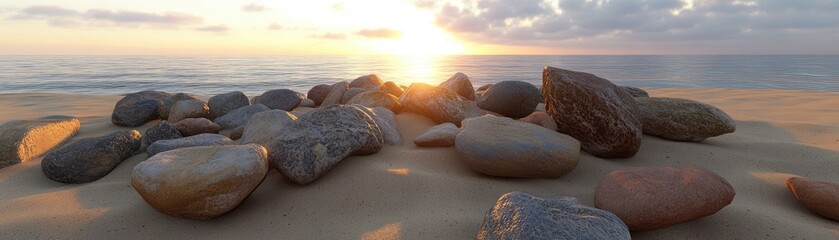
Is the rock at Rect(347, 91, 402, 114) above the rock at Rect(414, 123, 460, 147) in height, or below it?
above

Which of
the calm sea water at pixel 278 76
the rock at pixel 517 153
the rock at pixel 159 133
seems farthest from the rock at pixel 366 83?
the calm sea water at pixel 278 76

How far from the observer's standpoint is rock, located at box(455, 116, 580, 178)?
8.73ft

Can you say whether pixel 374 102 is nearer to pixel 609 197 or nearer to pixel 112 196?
pixel 112 196

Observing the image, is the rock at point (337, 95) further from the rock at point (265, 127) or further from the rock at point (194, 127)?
the rock at point (265, 127)

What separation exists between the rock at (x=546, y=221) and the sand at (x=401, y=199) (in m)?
0.27

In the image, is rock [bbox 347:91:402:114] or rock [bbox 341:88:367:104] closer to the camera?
rock [bbox 347:91:402:114]

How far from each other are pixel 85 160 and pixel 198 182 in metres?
1.51

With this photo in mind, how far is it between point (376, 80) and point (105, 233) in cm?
551

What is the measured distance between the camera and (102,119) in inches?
214

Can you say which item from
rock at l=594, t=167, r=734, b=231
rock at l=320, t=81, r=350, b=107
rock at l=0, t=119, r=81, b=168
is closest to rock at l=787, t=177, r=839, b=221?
rock at l=594, t=167, r=734, b=231

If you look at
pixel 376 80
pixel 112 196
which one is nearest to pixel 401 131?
pixel 112 196

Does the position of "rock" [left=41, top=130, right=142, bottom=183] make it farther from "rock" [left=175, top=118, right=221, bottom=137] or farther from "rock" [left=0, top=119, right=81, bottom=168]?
"rock" [left=175, top=118, right=221, bottom=137]

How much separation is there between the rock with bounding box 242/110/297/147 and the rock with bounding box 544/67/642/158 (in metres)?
2.22

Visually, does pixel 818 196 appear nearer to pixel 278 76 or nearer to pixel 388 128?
pixel 388 128
